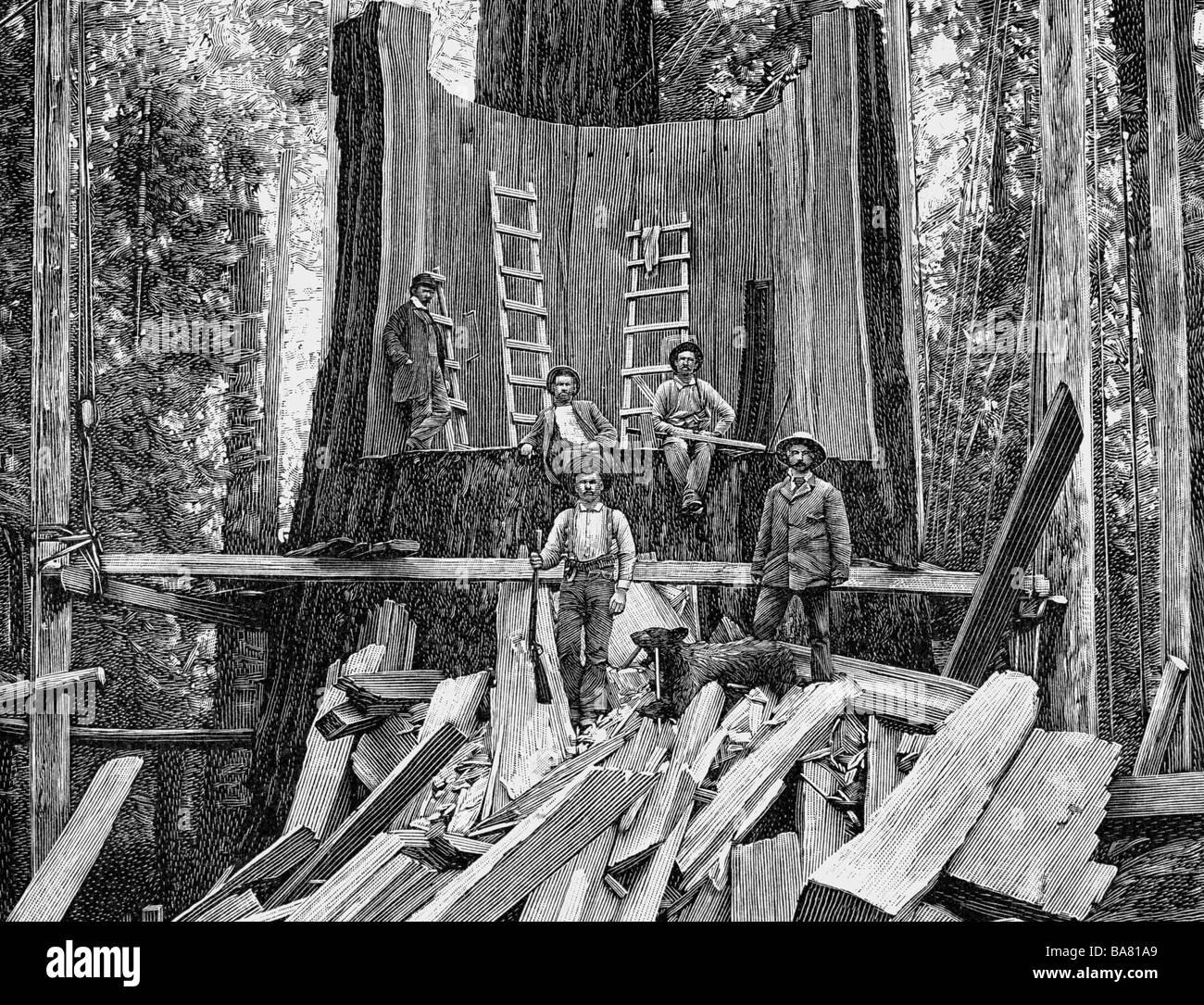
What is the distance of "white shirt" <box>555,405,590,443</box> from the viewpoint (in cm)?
471

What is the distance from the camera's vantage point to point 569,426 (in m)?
4.71

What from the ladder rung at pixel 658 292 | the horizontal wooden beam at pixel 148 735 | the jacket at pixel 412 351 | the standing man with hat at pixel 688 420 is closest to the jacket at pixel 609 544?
the standing man with hat at pixel 688 420

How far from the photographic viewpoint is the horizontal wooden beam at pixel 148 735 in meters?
4.69

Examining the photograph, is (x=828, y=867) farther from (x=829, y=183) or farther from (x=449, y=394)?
(x=829, y=183)

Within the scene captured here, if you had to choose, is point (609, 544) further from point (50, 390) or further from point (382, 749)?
point (50, 390)

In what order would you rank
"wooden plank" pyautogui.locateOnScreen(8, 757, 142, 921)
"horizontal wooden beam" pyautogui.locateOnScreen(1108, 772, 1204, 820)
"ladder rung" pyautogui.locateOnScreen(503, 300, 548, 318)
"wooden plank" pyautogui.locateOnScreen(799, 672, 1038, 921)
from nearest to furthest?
"wooden plank" pyautogui.locateOnScreen(799, 672, 1038, 921) < "horizontal wooden beam" pyautogui.locateOnScreen(1108, 772, 1204, 820) < "wooden plank" pyautogui.locateOnScreen(8, 757, 142, 921) < "ladder rung" pyautogui.locateOnScreen(503, 300, 548, 318)

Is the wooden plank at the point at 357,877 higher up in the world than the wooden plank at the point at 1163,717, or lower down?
lower down

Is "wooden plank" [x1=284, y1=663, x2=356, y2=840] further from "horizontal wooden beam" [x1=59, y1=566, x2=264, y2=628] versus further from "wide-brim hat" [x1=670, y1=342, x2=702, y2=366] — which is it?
"wide-brim hat" [x1=670, y1=342, x2=702, y2=366]

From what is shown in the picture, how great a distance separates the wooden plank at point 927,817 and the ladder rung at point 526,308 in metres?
2.27

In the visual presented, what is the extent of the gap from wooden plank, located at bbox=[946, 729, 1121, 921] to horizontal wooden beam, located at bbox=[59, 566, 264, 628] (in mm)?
2980

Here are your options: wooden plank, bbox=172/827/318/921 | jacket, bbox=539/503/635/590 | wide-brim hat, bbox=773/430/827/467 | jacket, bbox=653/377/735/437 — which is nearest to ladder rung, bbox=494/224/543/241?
jacket, bbox=653/377/735/437

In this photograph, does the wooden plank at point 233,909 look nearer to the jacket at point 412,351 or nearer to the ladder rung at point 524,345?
the jacket at point 412,351

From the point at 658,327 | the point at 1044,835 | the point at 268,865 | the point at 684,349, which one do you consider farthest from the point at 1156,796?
the point at 268,865

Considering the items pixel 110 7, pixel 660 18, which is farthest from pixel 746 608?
pixel 110 7
